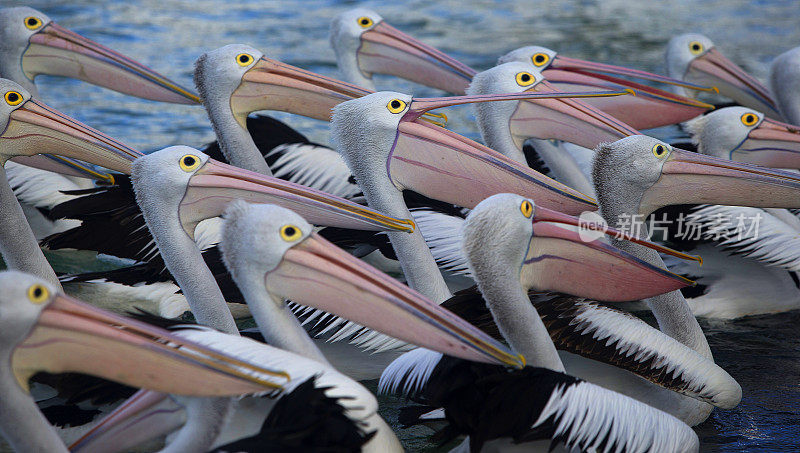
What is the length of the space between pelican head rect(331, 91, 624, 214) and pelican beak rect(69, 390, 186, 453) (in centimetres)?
110

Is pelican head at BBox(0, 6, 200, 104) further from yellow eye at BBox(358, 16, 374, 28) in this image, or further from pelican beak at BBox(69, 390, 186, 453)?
pelican beak at BBox(69, 390, 186, 453)

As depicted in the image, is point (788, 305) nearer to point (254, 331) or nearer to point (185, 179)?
point (254, 331)

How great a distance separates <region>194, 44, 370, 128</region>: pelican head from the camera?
356 cm

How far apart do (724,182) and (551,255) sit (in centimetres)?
70

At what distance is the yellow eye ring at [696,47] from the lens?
4.93 m

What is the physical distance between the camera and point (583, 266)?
99.0 inches

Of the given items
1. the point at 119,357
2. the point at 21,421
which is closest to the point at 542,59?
the point at 119,357

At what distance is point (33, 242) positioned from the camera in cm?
309

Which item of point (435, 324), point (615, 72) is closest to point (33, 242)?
point (435, 324)

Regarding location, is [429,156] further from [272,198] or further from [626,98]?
[626,98]

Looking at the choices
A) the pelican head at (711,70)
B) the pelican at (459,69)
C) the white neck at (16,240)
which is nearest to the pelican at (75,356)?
the white neck at (16,240)

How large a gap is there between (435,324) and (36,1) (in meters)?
6.69

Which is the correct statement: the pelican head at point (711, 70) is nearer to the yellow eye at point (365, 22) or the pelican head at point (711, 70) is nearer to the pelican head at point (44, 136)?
the yellow eye at point (365, 22)

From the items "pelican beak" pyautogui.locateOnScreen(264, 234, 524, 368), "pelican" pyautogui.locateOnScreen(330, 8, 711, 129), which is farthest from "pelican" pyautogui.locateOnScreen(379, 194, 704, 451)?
"pelican" pyautogui.locateOnScreen(330, 8, 711, 129)
